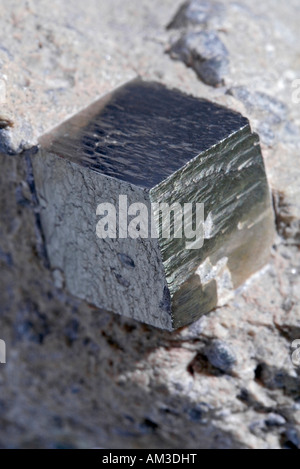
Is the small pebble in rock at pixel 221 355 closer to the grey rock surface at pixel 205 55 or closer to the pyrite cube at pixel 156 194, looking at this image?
the pyrite cube at pixel 156 194

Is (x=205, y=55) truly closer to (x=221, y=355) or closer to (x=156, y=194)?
(x=156, y=194)

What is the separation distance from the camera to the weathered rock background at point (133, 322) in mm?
1286


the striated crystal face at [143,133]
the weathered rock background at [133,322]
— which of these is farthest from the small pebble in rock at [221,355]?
the striated crystal face at [143,133]

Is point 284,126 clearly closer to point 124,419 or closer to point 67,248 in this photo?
point 67,248

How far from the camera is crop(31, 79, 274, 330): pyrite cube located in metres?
1.06

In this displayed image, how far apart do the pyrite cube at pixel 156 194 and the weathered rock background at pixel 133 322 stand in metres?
0.08

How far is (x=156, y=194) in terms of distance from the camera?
100cm

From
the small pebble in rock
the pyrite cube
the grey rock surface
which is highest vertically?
the grey rock surface

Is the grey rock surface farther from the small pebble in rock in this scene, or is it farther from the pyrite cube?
the small pebble in rock

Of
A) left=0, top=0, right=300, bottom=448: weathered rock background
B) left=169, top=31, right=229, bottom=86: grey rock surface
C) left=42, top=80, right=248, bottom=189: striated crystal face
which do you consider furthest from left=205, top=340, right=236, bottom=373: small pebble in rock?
left=169, top=31, right=229, bottom=86: grey rock surface

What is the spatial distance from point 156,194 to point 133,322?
425 mm

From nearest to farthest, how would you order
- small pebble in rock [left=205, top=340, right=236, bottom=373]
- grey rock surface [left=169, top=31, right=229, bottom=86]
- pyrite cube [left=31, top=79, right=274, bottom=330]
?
pyrite cube [left=31, top=79, right=274, bottom=330]
small pebble in rock [left=205, top=340, right=236, bottom=373]
grey rock surface [left=169, top=31, right=229, bottom=86]

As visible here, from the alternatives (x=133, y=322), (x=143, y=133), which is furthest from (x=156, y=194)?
(x=133, y=322)

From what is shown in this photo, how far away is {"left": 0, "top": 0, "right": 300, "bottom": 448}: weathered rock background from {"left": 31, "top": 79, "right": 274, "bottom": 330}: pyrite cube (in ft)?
0.26
